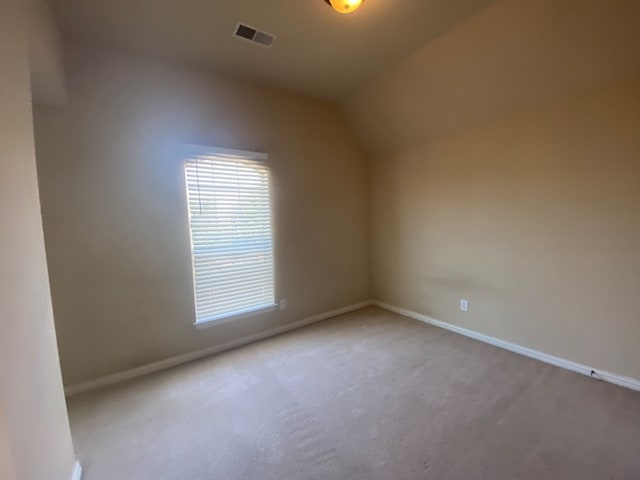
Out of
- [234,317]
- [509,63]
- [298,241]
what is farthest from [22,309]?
[509,63]

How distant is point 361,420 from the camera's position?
6.49 feet

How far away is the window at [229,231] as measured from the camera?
2836 mm

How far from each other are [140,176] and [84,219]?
1.80 feet

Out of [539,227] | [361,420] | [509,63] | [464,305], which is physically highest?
[509,63]

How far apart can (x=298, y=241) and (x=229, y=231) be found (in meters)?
0.87

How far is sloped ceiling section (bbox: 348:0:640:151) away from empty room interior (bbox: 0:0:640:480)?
19 mm

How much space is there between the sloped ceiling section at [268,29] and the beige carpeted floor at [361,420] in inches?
111

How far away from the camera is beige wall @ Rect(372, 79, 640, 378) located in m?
2.27

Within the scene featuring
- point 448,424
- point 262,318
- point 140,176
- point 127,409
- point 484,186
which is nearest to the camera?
point 448,424

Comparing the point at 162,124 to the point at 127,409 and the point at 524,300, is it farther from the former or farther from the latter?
the point at 524,300

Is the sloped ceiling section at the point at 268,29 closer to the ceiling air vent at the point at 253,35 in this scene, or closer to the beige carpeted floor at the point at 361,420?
the ceiling air vent at the point at 253,35

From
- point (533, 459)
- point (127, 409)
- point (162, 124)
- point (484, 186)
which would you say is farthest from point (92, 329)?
point (484, 186)

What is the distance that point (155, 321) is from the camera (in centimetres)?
267

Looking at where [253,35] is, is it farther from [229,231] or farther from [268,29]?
[229,231]
